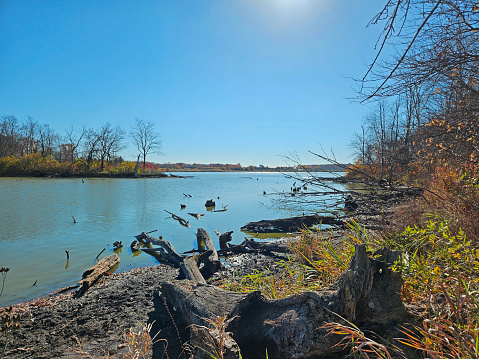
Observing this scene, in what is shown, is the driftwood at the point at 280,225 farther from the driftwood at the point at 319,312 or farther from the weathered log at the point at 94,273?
the driftwood at the point at 319,312

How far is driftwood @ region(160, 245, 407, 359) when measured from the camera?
254 centimetres

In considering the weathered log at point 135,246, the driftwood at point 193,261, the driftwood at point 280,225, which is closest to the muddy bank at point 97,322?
the driftwood at point 193,261

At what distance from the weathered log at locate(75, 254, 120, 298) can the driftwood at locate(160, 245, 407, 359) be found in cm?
434

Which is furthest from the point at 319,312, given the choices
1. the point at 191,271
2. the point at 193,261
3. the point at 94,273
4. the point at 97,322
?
the point at 94,273

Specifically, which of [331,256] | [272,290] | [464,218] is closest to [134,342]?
[272,290]

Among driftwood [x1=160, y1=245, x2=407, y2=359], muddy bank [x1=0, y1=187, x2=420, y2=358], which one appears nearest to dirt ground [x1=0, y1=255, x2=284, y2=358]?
muddy bank [x1=0, y1=187, x2=420, y2=358]

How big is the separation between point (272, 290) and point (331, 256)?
1.29 m

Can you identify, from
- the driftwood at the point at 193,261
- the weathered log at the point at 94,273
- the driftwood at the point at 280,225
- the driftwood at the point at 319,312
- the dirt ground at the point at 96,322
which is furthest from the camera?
the driftwood at the point at 280,225

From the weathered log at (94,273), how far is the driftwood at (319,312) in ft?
14.2

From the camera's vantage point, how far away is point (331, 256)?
15.0ft

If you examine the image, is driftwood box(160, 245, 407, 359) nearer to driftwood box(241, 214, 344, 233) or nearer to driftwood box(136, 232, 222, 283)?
driftwood box(136, 232, 222, 283)

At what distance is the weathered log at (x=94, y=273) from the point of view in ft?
19.6

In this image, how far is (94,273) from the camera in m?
6.56

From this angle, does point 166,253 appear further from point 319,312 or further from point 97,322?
point 319,312
